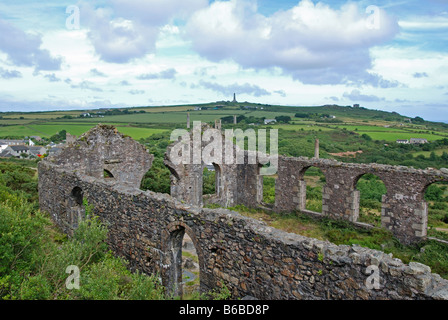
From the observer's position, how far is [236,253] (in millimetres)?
6871

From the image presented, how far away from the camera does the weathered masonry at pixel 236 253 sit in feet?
16.3

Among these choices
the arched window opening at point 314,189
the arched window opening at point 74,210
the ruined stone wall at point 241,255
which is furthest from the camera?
the arched window opening at point 314,189

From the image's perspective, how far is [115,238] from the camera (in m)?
9.86

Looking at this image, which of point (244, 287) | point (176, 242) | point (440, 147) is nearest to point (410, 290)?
point (244, 287)

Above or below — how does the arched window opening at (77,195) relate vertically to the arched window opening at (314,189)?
above

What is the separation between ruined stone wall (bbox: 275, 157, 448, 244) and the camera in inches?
539

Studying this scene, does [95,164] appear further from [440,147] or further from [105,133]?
[440,147]

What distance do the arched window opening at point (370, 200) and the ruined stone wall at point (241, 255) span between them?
411 inches

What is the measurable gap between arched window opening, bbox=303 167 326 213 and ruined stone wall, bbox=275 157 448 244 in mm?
1022

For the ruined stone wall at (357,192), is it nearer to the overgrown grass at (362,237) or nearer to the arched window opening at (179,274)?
the overgrown grass at (362,237)

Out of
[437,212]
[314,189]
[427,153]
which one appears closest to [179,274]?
[437,212]
